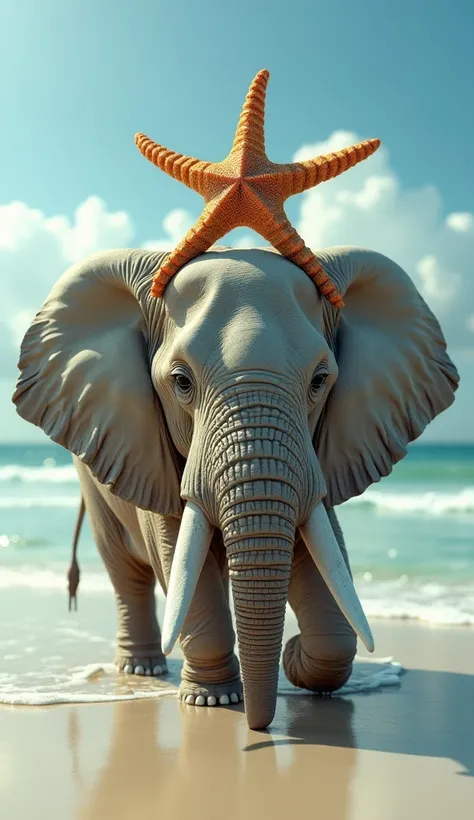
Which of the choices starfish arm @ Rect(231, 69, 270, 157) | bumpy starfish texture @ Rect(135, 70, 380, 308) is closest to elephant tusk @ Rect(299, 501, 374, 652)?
bumpy starfish texture @ Rect(135, 70, 380, 308)

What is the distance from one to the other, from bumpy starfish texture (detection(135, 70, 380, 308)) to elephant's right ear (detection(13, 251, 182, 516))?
0.42 metres

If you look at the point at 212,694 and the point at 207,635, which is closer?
the point at 207,635

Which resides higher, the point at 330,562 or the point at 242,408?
the point at 242,408

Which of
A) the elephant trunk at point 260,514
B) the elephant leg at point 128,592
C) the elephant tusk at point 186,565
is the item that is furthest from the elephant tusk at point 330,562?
the elephant leg at point 128,592

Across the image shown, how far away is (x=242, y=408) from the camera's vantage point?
15.4 ft

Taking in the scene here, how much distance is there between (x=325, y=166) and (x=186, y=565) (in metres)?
2.36

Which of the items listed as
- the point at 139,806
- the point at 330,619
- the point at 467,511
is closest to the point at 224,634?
the point at 330,619

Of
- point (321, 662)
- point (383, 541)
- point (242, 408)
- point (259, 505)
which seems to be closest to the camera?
point (259, 505)

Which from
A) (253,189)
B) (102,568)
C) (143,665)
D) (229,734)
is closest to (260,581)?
(229,734)

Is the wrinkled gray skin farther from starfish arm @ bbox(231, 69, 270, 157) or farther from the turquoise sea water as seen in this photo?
the turquoise sea water

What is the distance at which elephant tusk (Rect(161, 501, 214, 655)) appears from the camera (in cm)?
460

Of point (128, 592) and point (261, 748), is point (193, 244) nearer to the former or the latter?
point (261, 748)

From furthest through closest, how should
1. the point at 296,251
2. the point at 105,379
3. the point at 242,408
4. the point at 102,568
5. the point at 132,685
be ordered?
the point at 102,568 → the point at 132,685 → the point at 105,379 → the point at 296,251 → the point at 242,408

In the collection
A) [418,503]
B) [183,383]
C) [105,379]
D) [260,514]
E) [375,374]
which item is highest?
[418,503]
